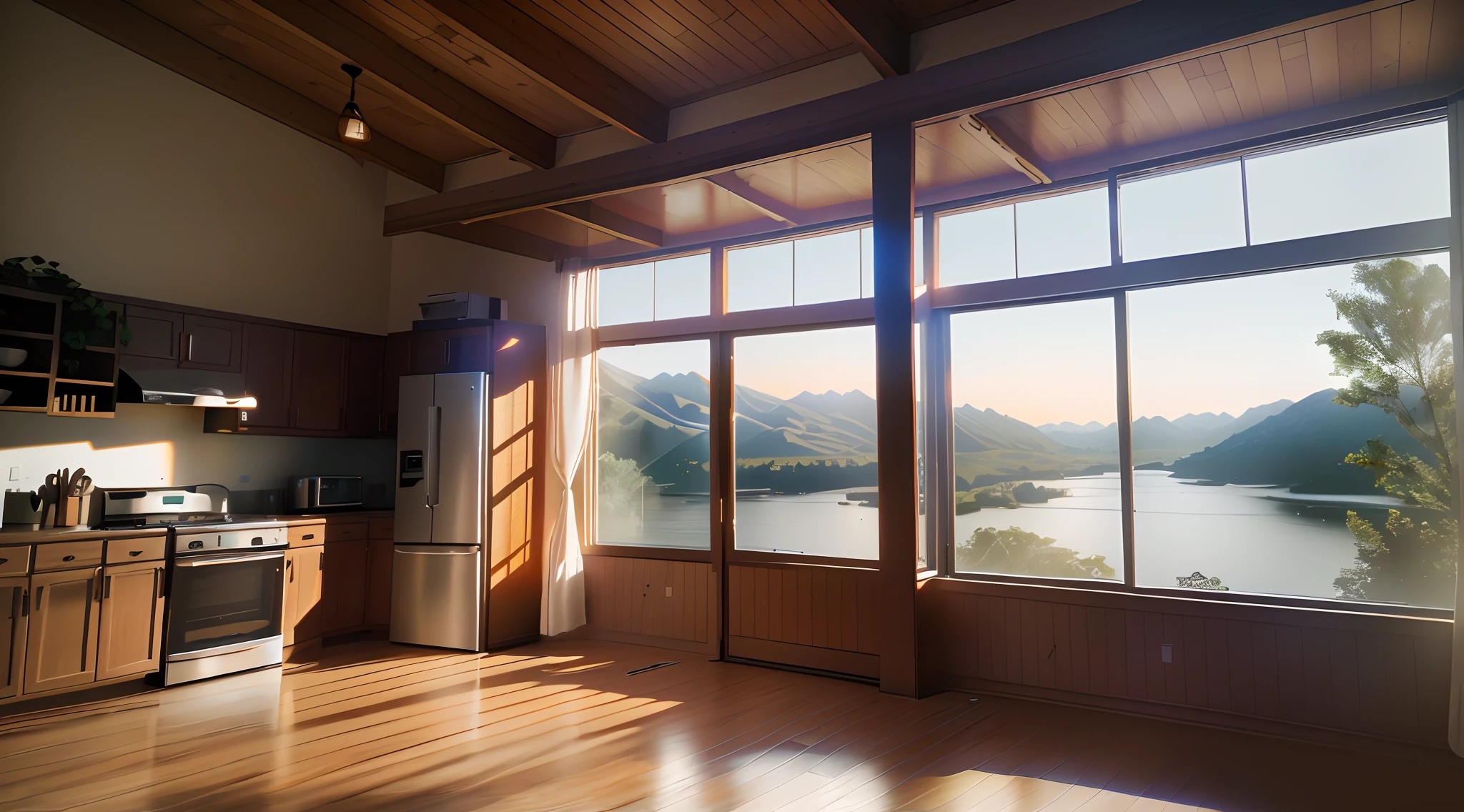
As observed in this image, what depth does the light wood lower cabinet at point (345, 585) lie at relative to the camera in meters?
5.87

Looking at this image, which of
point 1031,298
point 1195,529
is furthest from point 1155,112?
point 1195,529

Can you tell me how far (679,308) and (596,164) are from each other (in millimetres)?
1355

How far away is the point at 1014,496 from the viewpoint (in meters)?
4.82

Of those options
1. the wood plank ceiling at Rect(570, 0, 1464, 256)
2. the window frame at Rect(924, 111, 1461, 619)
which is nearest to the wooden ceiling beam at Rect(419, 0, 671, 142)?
the wood plank ceiling at Rect(570, 0, 1464, 256)

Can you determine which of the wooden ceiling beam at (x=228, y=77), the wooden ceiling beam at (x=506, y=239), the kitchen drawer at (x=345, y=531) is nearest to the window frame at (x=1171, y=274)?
the wooden ceiling beam at (x=506, y=239)

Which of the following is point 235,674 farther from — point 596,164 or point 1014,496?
point 1014,496

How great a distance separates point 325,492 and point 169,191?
2293 millimetres

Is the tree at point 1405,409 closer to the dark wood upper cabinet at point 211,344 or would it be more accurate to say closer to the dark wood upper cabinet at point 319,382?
the dark wood upper cabinet at point 319,382

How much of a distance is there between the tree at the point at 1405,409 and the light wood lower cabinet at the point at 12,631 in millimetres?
6562

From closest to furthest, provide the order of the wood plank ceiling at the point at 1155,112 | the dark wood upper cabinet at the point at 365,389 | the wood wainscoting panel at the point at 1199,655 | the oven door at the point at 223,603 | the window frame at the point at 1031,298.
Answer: the wood plank ceiling at the point at 1155,112
the wood wainscoting panel at the point at 1199,655
the window frame at the point at 1031,298
the oven door at the point at 223,603
the dark wood upper cabinet at the point at 365,389

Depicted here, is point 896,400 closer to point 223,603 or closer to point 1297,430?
point 1297,430

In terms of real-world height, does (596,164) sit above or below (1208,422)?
above

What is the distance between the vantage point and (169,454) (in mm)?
5457

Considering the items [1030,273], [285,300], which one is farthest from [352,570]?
[1030,273]
